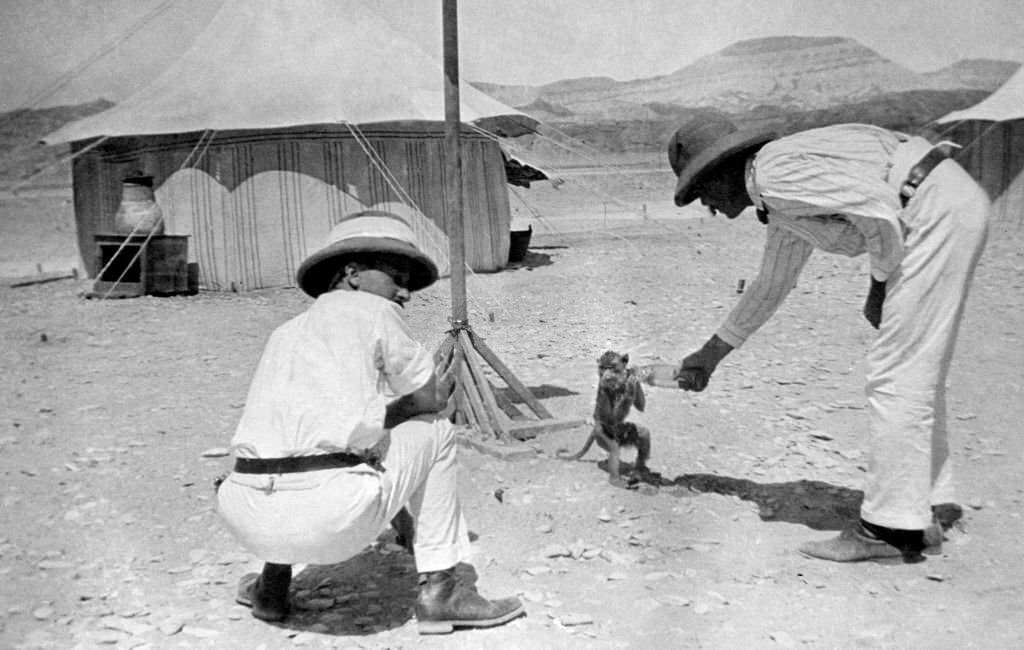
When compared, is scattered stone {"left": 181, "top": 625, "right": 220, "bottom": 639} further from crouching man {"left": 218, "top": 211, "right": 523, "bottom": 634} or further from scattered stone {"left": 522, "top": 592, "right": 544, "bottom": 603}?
scattered stone {"left": 522, "top": 592, "right": 544, "bottom": 603}

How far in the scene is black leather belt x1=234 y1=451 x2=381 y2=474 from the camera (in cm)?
284

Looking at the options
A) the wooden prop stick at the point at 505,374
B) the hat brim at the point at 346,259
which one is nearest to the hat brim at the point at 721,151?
the hat brim at the point at 346,259

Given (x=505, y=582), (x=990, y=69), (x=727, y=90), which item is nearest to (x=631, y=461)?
(x=505, y=582)

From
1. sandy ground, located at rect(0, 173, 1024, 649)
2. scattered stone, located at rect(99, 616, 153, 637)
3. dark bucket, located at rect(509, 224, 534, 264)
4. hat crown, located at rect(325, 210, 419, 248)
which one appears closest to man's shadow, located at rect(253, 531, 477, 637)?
sandy ground, located at rect(0, 173, 1024, 649)

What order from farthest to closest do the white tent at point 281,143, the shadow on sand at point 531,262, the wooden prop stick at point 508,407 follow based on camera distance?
the shadow on sand at point 531,262 < the white tent at point 281,143 < the wooden prop stick at point 508,407

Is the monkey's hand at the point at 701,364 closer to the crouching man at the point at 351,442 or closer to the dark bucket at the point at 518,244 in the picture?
the crouching man at the point at 351,442

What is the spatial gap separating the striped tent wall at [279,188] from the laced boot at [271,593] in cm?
878

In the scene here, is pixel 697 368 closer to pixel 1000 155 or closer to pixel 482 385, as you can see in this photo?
pixel 482 385

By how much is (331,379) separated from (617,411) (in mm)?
1746

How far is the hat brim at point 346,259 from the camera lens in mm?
3094

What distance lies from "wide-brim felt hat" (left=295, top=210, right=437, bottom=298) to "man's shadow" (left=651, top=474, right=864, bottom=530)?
6.13 ft

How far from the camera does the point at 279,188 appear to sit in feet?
39.0

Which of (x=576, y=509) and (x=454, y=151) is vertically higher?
(x=454, y=151)

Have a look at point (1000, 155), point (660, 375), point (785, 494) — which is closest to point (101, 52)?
point (660, 375)
